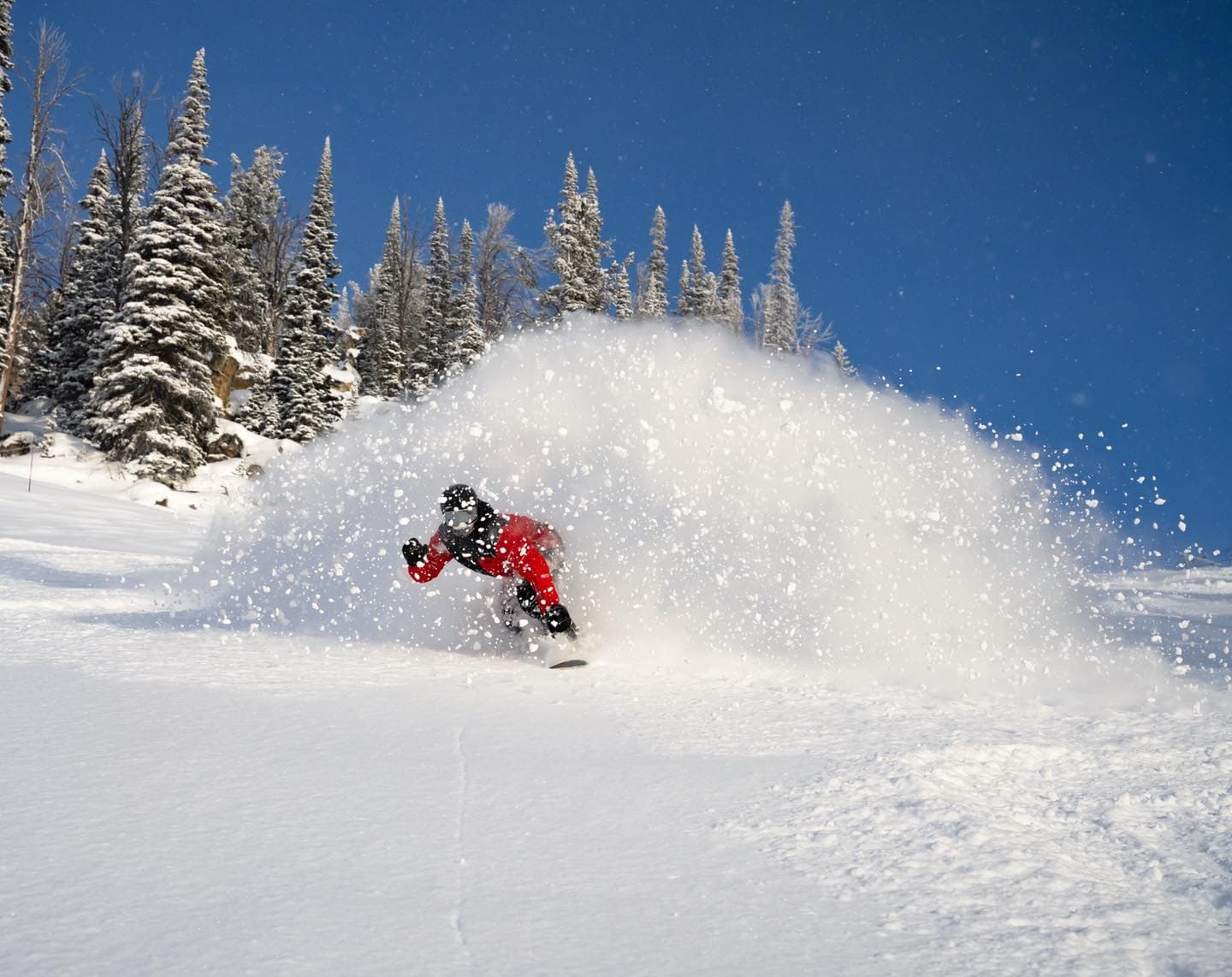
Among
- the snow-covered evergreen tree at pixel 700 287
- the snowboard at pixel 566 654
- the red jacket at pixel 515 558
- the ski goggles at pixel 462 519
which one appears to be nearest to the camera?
the snowboard at pixel 566 654

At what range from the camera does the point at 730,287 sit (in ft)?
184

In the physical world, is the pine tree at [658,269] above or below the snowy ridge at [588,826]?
above

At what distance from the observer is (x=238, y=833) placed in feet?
7.88

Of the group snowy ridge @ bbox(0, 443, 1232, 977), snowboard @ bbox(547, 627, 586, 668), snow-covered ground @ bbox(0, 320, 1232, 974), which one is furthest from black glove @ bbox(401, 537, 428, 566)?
snowboard @ bbox(547, 627, 586, 668)

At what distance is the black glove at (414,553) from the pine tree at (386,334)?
40129 millimetres

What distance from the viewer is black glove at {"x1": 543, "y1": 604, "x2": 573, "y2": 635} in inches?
212

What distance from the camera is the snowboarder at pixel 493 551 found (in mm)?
5523

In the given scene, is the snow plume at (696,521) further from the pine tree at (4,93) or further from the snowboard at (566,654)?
the pine tree at (4,93)

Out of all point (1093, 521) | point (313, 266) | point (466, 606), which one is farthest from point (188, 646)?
point (313, 266)

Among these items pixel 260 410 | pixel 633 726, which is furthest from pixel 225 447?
pixel 633 726

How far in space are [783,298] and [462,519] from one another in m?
50.2

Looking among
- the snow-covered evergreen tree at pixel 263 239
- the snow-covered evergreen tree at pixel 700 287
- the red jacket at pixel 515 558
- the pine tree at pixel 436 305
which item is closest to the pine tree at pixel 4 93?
the snow-covered evergreen tree at pixel 263 239

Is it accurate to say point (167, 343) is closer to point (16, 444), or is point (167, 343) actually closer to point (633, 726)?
point (16, 444)

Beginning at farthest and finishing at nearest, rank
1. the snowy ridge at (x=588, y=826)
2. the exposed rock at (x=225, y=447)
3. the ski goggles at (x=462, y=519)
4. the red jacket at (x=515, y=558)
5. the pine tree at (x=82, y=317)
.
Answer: the pine tree at (x=82, y=317) < the exposed rock at (x=225, y=447) < the ski goggles at (x=462, y=519) < the red jacket at (x=515, y=558) < the snowy ridge at (x=588, y=826)
